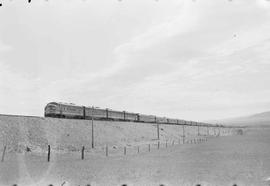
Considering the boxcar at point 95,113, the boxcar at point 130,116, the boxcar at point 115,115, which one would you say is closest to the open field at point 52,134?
the boxcar at point 95,113

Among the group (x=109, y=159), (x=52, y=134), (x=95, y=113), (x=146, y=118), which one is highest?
(x=95, y=113)

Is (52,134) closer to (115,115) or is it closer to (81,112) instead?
(81,112)

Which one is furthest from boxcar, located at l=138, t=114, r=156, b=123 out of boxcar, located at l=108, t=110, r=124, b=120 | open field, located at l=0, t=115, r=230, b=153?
open field, located at l=0, t=115, r=230, b=153

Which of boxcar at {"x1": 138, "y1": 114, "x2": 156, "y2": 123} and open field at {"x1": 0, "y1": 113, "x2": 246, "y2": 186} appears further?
boxcar at {"x1": 138, "y1": 114, "x2": 156, "y2": 123}

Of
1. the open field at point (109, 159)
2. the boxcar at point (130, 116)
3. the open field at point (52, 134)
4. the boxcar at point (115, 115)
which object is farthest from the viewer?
the boxcar at point (130, 116)

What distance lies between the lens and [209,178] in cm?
1489

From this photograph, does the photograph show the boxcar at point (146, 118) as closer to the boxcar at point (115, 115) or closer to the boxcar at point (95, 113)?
the boxcar at point (115, 115)

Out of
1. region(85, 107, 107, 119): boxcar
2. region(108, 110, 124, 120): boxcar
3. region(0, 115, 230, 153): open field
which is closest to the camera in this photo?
region(0, 115, 230, 153): open field

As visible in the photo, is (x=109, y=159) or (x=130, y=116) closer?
(x=109, y=159)

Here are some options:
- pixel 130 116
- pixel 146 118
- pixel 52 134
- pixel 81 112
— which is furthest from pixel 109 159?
pixel 146 118

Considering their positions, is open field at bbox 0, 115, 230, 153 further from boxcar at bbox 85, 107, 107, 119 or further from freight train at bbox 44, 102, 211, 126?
freight train at bbox 44, 102, 211, 126

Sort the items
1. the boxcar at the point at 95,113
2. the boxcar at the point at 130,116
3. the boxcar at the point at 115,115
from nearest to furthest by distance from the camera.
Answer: the boxcar at the point at 95,113, the boxcar at the point at 115,115, the boxcar at the point at 130,116

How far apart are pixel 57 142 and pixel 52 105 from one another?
12482 mm

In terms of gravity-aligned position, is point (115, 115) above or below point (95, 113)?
below
